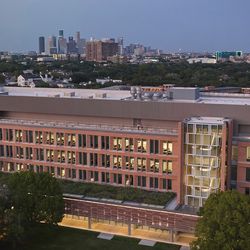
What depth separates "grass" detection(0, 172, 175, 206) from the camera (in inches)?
2422

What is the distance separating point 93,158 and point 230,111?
2050cm

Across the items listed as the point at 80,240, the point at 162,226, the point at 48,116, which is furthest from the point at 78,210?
the point at 48,116

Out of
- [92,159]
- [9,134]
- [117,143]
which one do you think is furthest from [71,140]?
[9,134]

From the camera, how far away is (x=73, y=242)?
5516cm

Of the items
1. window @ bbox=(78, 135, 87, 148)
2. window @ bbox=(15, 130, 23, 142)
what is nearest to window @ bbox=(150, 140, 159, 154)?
window @ bbox=(78, 135, 87, 148)

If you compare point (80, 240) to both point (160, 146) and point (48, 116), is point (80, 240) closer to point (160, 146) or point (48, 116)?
point (160, 146)

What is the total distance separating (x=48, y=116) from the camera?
242ft

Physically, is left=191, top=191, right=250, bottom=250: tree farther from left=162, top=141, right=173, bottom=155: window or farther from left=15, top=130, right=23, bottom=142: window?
left=15, top=130, right=23, bottom=142: window

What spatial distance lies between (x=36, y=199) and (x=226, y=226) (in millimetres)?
21276

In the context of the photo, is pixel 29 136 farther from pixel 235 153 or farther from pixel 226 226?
pixel 226 226

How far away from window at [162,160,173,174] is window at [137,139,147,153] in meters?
3.17

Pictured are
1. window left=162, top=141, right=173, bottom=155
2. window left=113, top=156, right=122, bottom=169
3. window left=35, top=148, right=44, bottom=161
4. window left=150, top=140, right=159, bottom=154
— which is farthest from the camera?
window left=35, top=148, right=44, bottom=161

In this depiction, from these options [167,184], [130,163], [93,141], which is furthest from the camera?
[93,141]

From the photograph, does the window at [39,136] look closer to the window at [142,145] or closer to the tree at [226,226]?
the window at [142,145]
